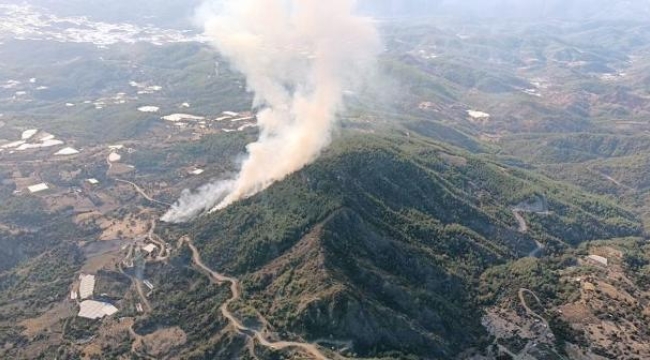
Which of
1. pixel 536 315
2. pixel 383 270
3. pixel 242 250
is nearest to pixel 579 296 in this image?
pixel 536 315

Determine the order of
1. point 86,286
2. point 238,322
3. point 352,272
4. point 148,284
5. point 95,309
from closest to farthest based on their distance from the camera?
1. point 238,322
2. point 352,272
3. point 95,309
4. point 148,284
5. point 86,286

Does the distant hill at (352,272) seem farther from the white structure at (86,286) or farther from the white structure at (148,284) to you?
the white structure at (86,286)

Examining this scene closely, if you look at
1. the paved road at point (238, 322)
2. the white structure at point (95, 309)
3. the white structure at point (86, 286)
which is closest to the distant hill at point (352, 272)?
the paved road at point (238, 322)

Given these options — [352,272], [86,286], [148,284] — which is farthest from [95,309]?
[352,272]

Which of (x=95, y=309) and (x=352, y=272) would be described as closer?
(x=352, y=272)

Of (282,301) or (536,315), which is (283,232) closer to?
(282,301)

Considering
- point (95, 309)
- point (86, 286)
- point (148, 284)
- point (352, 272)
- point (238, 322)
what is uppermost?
point (352, 272)

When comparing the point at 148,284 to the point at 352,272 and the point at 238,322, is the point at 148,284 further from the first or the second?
the point at 352,272
